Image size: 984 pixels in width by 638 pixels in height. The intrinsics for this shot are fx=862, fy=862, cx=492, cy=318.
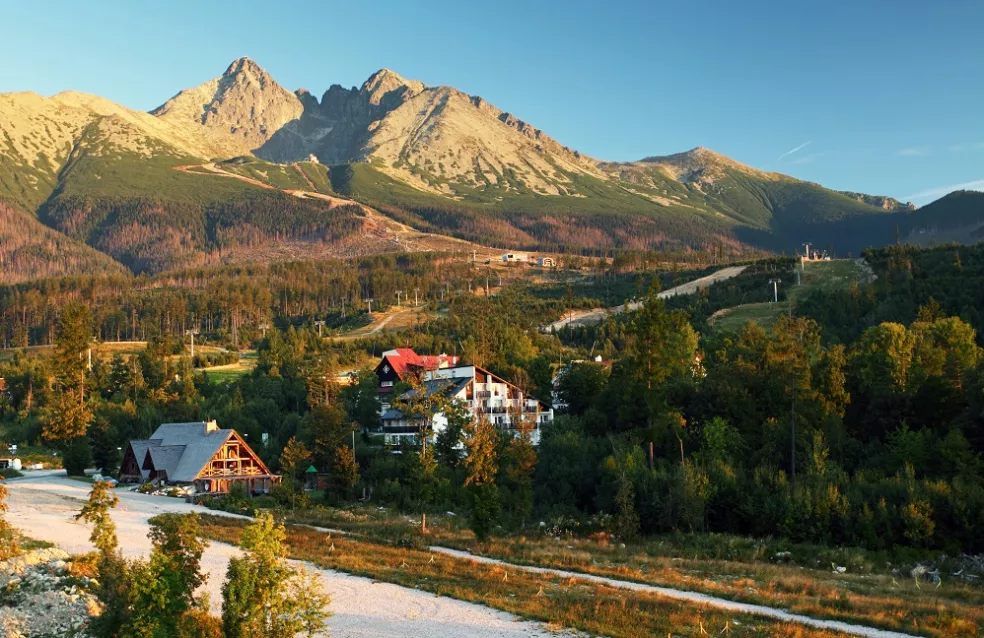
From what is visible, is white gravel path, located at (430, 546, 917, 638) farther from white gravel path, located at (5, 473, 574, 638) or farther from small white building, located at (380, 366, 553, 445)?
small white building, located at (380, 366, 553, 445)

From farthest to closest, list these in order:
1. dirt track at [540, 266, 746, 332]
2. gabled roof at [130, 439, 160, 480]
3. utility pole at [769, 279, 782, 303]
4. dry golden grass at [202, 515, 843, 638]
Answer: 1. dirt track at [540, 266, 746, 332]
2. utility pole at [769, 279, 782, 303]
3. gabled roof at [130, 439, 160, 480]
4. dry golden grass at [202, 515, 843, 638]

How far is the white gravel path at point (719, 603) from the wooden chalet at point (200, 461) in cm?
3091

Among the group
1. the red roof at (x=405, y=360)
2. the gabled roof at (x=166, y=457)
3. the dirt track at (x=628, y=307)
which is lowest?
the gabled roof at (x=166, y=457)

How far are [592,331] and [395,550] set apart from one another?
90.7 meters

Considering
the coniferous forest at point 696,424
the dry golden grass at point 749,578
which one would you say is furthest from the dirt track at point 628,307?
the dry golden grass at point 749,578

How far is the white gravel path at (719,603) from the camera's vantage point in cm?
2861

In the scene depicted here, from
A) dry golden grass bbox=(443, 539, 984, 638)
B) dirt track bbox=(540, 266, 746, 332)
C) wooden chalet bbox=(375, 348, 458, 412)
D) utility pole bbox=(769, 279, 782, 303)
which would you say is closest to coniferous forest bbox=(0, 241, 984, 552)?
wooden chalet bbox=(375, 348, 458, 412)

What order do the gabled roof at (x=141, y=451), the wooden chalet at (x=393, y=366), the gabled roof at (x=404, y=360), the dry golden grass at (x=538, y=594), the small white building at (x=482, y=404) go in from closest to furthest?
the dry golden grass at (x=538, y=594), the gabled roof at (x=141, y=451), the small white building at (x=482, y=404), the gabled roof at (x=404, y=360), the wooden chalet at (x=393, y=366)

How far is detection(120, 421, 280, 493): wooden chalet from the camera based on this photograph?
219 ft

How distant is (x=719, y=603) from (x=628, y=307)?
393 feet

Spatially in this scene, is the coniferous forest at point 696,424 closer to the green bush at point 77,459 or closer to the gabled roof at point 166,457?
the green bush at point 77,459

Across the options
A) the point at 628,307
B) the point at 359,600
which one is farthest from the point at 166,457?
the point at 628,307

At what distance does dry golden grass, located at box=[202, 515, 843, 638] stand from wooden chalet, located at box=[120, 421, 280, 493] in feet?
76.4

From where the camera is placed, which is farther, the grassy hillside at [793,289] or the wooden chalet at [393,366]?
the grassy hillside at [793,289]
